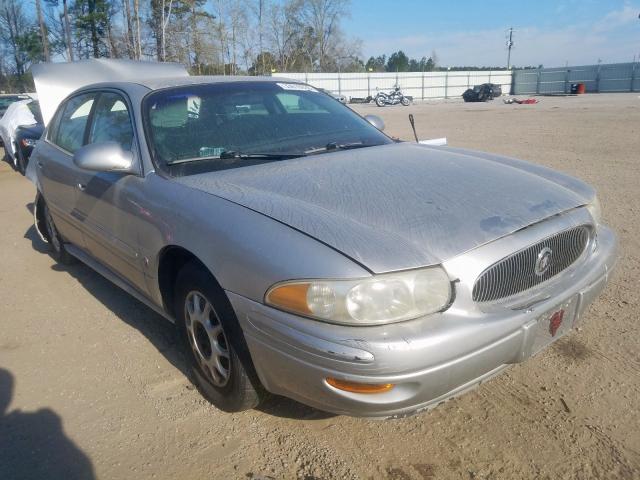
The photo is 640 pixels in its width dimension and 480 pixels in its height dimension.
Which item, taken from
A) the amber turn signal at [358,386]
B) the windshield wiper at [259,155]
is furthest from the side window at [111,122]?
the amber turn signal at [358,386]

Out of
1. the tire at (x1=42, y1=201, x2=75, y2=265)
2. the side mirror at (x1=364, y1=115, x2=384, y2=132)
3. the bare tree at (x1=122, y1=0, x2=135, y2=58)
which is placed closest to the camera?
the side mirror at (x1=364, y1=115, x2=384, y2=132)

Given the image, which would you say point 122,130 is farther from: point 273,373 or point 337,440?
point 337,440

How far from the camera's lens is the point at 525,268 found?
87.7 inches

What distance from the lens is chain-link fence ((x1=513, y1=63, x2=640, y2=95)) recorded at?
1880 inches

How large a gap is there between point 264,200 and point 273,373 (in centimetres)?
76

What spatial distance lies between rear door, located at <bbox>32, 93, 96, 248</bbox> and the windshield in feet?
3.25

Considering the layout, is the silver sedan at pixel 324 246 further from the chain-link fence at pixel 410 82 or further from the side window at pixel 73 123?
the chain-link fence at pixel 410 82

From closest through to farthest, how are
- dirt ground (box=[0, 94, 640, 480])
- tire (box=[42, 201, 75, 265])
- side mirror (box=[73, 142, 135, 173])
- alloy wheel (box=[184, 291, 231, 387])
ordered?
dirt ground (box=[0, 94, 640, 480]), alloy wheel (box=[184, 291, 231, 387]), side mirror (box=[73, 142, 135, 173]), tire (box=[42, 201, 75, 265])

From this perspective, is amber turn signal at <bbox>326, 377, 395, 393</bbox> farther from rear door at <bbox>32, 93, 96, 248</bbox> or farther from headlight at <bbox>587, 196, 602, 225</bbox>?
rear door at <bbox>32, 93, 96, 248</bbox>

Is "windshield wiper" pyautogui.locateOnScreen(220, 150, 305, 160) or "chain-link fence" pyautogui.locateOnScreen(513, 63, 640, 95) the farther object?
"chain-link fence" pyautogui.locateOnScreen(513, 63, 640, 95)

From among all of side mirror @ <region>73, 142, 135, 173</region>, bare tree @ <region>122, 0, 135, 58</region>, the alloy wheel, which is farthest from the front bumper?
bare tree @ <region>122, 0, 135, 58</region>

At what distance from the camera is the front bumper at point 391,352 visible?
74.2 inches

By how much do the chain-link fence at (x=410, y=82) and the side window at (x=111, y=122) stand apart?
44.9 meters

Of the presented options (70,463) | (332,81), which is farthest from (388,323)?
(332,81)
